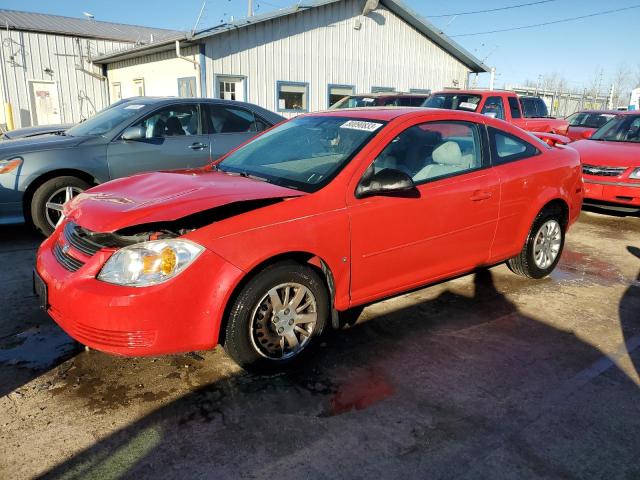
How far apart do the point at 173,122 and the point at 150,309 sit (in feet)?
14.8

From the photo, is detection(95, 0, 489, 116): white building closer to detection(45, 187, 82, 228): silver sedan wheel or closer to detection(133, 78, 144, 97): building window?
detection(133, 78, 144, 97): building window

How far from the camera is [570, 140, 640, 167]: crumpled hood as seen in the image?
7314mm

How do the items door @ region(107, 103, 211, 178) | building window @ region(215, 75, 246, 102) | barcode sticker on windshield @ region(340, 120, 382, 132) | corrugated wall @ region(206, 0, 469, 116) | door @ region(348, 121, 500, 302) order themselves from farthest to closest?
corrugated wall @ region(206, 0, 469, 116) → building window @ region(215, 75, 246, 102) → door @ region(107, 103, 211, 178) → barcode sticker on windshield @ region(340, 120, 382, 132) → door @ region(348, 121, 500, 302)

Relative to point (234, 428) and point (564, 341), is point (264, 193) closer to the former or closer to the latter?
point (234, 428)

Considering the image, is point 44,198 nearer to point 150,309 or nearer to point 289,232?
point 150,309

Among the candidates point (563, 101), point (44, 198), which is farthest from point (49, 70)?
point (563, 101)

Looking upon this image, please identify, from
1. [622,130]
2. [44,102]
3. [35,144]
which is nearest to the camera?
[35,144]

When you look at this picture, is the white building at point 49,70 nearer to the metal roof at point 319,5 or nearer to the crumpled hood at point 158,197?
the metal roof at point 319,5

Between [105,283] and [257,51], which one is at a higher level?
[257,51]

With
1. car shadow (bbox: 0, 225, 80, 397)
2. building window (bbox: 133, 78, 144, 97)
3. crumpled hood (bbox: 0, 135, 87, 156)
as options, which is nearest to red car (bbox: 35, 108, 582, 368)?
car shadow (bbox: 0, 225, 80, 397)

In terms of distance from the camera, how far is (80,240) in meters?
3.07

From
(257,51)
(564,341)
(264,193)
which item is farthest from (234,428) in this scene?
(257,51)

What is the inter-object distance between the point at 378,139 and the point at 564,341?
6.54 ft

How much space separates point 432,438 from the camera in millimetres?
2592
